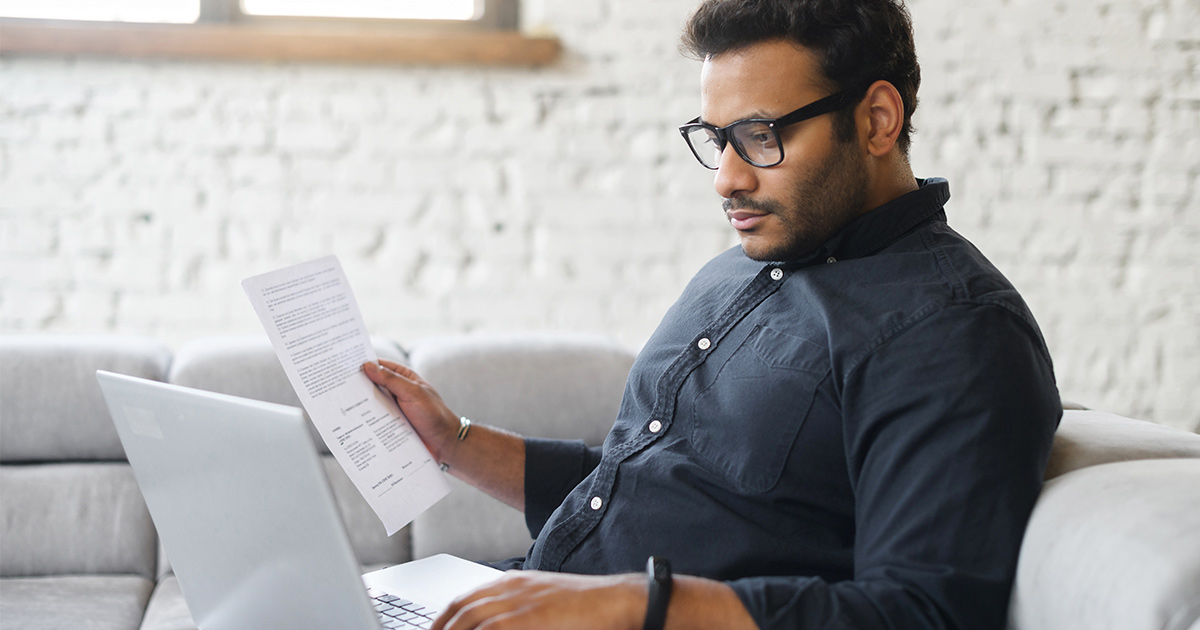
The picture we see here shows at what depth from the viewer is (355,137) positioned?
227 centimetres

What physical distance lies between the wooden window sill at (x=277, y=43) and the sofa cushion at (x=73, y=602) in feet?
3.91

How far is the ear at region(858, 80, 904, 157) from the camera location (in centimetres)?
115

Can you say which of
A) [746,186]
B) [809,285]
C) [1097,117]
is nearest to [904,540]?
[809,285]

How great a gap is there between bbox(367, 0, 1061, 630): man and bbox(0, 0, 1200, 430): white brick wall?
3.45 feet

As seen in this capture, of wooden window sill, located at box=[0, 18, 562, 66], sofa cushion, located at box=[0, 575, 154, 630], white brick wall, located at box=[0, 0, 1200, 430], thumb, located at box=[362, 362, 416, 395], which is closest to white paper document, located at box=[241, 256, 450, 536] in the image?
thumb, located at box=[362, 362, 416, 395]

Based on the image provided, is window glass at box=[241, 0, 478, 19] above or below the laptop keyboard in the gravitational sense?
above

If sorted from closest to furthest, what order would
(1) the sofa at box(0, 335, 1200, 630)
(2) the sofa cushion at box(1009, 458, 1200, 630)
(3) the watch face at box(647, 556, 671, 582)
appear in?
(2) the sofa cushion at box(1009, 458, 1200, 630) < (3) the watch face at box(647, 556, 671, 582) < (1) the sofa at box(0, 335, 1200, 630)

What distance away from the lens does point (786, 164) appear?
3.69 ft

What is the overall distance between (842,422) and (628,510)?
287 mm

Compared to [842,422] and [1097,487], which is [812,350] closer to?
[842,422]

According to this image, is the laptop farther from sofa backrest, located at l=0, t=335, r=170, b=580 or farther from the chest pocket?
sofa backrest, located at l=0, t=335, r=170, b=580

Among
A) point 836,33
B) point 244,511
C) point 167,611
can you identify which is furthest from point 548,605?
point 167,611

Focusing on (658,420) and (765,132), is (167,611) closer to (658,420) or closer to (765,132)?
(658,420)

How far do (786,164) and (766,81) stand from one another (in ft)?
0.34
